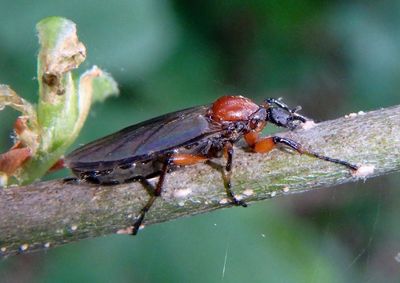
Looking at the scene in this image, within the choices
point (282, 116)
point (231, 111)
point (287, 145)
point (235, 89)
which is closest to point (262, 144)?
point (287, 145)

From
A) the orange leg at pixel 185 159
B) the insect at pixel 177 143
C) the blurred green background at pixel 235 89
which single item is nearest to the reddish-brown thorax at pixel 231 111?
the insect at pixel 177 143

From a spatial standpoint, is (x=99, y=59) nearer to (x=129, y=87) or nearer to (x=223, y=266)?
(x=129, y=87)

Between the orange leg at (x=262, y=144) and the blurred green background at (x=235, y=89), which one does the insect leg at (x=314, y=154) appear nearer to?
the orange leg at (x=262, y=144)

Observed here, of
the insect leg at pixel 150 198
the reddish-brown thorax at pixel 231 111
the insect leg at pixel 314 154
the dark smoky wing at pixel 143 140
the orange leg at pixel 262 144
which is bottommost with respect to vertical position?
the insect leg at pixel 150 198

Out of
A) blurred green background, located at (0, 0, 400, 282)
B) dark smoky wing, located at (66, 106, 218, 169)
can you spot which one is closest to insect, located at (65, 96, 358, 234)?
dark smoky wing, located at (66, 106, 218, 169)

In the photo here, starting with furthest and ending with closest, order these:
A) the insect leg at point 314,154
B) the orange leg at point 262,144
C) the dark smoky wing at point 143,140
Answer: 1. the dark smoky wing at point 143,140
2. the orange leg at point 262,144
3. the insect leg at point 314,154

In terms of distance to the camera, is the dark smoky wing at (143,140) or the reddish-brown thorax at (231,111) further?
the reddish-brown thorax at (231,111)

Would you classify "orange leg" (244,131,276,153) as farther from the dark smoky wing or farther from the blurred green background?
the blurred green background
